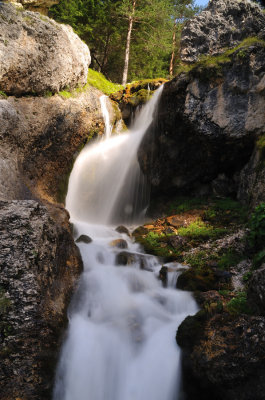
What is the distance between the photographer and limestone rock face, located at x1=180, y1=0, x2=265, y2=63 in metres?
14.7

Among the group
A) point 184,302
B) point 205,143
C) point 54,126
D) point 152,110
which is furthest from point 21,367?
point 152,110

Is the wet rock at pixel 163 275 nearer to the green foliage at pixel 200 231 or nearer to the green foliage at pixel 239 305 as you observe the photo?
the green foliage at pixel 239 305

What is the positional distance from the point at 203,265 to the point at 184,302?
74.5 inches

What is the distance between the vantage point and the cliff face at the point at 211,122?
35.7 ft

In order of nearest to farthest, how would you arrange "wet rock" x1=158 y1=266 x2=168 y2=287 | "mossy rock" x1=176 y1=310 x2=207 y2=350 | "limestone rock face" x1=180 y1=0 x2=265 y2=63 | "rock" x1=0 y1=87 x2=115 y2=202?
"mossy rock" x1=176 y1=310 x2=207 y2=350, "wet rock" x1=158 y1=266 x2=168 y2=287, "rock" x1=0 y1=87 x2=115 y2=202, "limestone rock face" x1=180 y1=0 x2=265 y2=63

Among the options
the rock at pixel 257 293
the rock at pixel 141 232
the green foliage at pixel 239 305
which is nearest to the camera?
the rock at pixel 257 293

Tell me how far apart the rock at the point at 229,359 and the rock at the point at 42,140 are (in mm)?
5930

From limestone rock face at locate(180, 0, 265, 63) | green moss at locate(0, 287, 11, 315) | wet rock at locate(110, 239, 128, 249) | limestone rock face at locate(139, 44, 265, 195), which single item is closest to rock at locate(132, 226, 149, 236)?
wet rock at locate(110, 239, 128, 249)

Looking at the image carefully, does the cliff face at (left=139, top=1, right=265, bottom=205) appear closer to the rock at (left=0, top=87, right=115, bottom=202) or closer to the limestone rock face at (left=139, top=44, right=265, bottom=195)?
the limestone rock face at (left=139, top=44, right=265, bottom=195)

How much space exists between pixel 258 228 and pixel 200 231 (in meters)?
3.21

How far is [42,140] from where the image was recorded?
1047 cm

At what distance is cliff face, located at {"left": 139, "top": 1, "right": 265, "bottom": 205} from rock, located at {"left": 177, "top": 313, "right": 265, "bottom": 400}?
7550mm

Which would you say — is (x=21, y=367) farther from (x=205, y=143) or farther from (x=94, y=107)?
(x=94, y=107)

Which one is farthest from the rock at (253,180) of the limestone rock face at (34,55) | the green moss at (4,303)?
the limestone rock face at (34,55)
